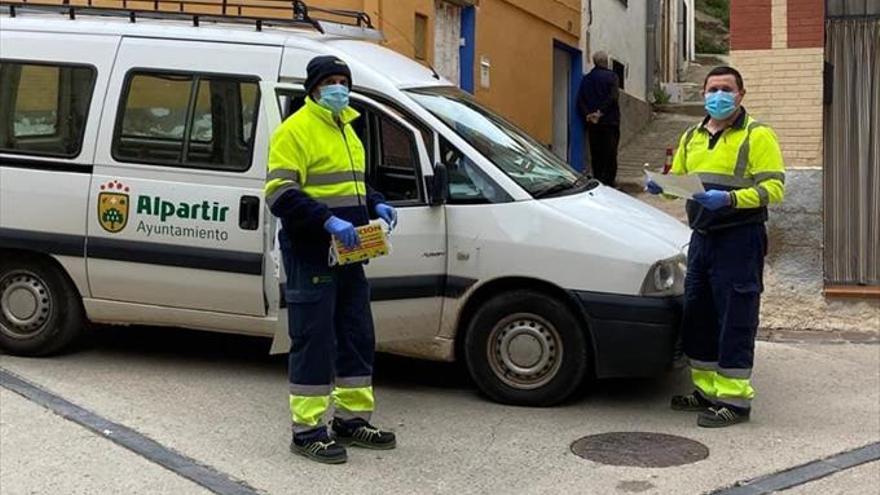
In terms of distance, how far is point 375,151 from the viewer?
6.34m

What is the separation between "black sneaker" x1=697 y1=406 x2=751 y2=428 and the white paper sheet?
1187mm

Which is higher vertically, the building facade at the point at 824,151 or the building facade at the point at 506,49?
the building facade at the point at 506,49

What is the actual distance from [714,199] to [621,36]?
13.4m

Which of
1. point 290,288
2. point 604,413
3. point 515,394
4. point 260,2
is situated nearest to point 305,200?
point 290,288

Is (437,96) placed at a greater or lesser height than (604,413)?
greater

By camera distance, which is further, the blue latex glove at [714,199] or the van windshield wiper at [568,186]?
the van windshield wiper at [568,186]

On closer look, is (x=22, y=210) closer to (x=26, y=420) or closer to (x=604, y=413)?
(x=26, y=420)

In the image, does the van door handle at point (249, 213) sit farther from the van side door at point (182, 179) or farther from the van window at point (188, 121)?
the van window at point (188, 121)

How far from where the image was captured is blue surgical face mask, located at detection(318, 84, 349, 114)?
5121 millimetres

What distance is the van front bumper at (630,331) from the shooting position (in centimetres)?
593

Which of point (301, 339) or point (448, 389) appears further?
point (448, 389)

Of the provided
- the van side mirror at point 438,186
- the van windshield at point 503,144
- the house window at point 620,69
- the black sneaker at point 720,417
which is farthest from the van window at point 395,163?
the house window at point 620,69

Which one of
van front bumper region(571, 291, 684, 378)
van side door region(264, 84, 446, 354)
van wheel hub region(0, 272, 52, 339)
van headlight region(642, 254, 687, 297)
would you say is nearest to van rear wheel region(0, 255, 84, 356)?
van wheel hub region(0, 272, 52, 339)

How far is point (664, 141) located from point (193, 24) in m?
11.3
